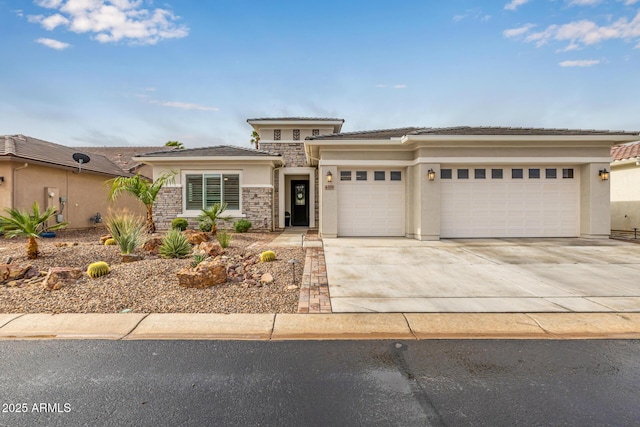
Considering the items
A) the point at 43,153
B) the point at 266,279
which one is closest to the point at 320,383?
the point at 266,279

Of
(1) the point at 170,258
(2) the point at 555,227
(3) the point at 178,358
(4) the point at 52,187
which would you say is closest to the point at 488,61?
(2) the point at 555,227

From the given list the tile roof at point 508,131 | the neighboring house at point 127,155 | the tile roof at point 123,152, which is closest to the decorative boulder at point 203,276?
the tile roof at point 508,131

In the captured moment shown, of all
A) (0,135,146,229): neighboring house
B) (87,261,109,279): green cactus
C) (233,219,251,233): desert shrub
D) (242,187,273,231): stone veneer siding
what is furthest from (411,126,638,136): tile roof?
(0,135,146,229): neighboring house

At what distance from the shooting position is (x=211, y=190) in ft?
49.2

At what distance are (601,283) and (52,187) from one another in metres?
19.5

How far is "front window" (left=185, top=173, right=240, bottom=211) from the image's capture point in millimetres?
14938

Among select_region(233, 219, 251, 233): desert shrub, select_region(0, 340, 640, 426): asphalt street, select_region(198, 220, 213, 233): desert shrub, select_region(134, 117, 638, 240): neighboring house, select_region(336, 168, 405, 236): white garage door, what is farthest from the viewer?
select_region(233, 219, 251, 233): desert shrub

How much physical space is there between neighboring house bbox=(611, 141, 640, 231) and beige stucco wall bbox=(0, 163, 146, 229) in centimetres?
2356

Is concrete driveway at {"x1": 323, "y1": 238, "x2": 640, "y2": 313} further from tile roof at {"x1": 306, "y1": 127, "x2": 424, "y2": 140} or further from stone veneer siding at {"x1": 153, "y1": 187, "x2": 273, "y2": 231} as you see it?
stone veneer siding at {"x1": 153, "y1": 187, "x2": 273, "y2": 231}

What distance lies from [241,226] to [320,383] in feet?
38.1

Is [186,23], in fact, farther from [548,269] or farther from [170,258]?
[548,269]

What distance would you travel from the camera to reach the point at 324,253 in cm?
923

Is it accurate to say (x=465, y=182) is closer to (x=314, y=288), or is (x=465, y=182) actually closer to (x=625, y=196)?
(x=625, y=196)

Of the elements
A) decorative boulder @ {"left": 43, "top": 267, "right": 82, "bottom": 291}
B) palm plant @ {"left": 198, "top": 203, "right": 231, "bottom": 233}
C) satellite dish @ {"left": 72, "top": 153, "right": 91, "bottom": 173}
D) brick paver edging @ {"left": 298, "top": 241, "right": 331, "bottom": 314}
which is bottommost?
brick paver edging @ {"left": 298, "top": 241, "right": 331, "bottom": 314}
